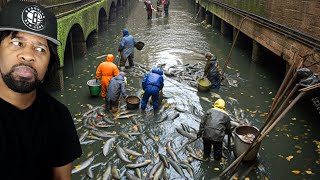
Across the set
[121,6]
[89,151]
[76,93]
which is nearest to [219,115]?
[89,151]

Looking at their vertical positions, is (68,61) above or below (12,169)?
below

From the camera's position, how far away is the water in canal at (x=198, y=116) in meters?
7.92

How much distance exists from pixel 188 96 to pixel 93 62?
7.55 m

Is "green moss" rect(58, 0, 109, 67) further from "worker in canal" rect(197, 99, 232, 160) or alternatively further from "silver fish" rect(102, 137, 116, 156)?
"worker in canal" rect(197, 99, 232, 160)

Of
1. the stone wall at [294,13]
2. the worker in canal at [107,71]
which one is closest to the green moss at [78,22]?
the worker in canal at [107,71]

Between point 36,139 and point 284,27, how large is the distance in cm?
1235

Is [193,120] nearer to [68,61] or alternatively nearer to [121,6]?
[68,61]

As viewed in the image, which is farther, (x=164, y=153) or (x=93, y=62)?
(x=93, y=62)

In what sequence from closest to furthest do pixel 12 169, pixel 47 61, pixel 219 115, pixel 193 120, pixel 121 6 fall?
pixel 12 169 → pixel 47 61 → pixel 219 115 → pixel 193 120 → pixel 121 6

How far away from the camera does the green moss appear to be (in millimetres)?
12331

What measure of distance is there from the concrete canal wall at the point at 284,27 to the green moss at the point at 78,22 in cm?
931

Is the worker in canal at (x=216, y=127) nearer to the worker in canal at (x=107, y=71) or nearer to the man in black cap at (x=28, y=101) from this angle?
the worker in canal at (x=107, y=71)

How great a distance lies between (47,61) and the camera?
2.42 meters

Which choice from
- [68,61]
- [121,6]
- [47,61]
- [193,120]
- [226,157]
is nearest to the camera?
[47,61]
